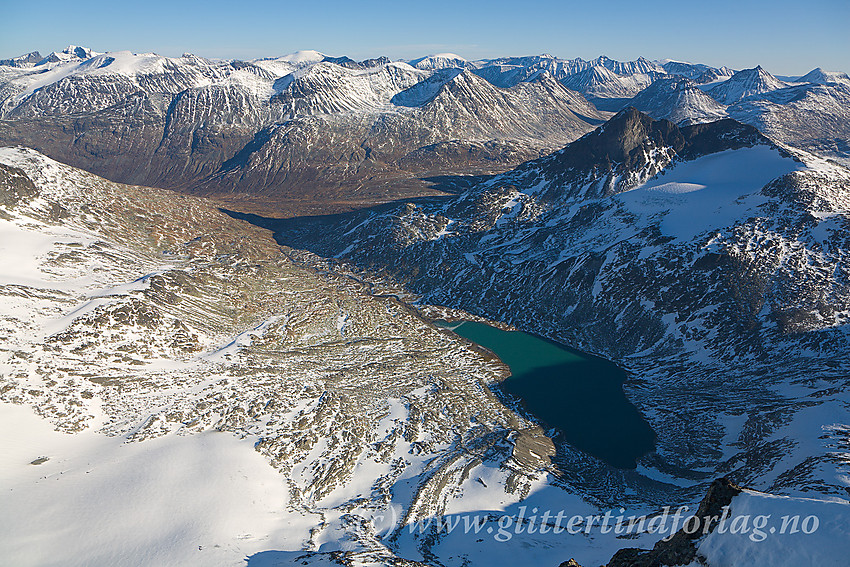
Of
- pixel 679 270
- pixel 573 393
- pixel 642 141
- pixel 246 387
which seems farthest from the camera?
pixel 642 141

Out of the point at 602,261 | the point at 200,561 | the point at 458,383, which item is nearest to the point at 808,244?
the point at 602,261

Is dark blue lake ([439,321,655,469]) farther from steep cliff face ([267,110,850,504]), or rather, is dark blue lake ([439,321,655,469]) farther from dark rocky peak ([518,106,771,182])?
dark rocky peak ([518,106,771,182])

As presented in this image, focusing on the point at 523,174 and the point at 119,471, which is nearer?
the point at 119,471

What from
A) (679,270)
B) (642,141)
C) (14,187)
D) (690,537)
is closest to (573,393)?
(679,270)

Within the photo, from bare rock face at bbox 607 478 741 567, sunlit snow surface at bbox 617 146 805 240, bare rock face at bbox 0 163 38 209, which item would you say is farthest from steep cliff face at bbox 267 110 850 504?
bare rock face at bbox 0 163 38 209

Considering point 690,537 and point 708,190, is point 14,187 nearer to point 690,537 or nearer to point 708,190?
point 690,537

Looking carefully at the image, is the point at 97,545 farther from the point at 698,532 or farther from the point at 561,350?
the point at 561,350
